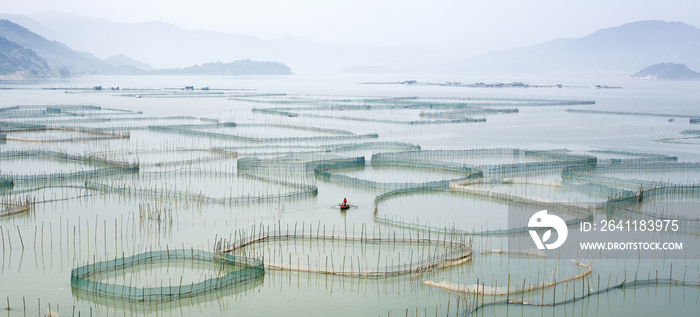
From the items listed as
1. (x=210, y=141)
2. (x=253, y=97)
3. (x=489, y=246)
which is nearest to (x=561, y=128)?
(x=210, y=141)

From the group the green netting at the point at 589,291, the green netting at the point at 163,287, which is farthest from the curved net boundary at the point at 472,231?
the green netting at the point at 163,287

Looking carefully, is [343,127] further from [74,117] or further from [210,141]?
[74,117]

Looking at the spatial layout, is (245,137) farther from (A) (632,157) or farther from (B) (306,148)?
(A) (632,157)

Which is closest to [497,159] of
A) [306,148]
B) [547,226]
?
[306,148]

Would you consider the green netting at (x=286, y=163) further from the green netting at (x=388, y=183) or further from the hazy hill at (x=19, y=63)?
the hazy hill at (x=19, y=63)

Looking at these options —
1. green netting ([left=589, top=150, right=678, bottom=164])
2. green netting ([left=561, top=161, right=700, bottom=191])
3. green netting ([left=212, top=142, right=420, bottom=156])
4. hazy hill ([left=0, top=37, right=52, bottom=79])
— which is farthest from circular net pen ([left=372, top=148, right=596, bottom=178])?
hazy hill ([left=0, top=37, right=52, bottom=79])

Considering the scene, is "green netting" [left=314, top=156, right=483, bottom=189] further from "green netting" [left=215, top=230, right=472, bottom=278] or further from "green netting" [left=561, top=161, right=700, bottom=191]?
"green netting" [left=215, top=230, right=472, bottom=278]
